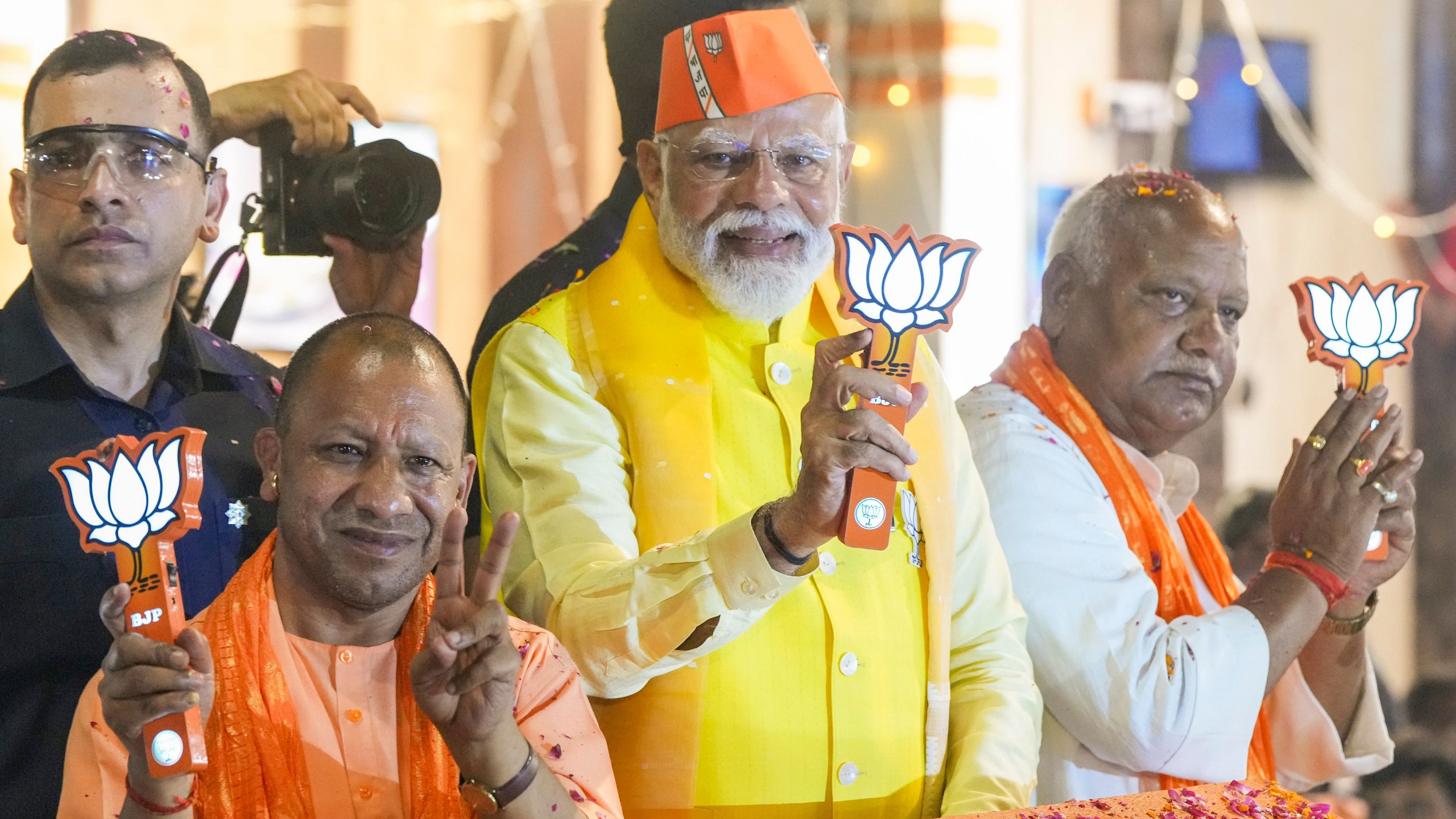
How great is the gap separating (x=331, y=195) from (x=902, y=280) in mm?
1130

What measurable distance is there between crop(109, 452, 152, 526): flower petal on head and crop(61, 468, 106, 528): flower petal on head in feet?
0.07

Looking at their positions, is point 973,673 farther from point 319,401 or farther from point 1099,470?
A: point 319,401

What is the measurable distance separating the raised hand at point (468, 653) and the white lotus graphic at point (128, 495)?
1.09 feet

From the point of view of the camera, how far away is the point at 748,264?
2.26 m

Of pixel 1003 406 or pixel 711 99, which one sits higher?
pixel 711 99

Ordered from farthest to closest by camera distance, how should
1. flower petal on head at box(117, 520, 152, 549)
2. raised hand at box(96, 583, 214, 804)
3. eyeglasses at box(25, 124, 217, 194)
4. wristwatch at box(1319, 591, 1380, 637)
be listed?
wristwatch at box(1319, 591, 1380, 637) → eyeglasses at box(25, 124, 217, 194) → flower petal on head at box(117, 520, 152, 549) → raised hand at box(96, 583, 214, 804)

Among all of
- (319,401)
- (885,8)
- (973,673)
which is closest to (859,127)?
(885,8)

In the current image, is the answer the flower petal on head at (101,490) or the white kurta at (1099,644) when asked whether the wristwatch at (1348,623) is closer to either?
the white kurta at (1099,644)

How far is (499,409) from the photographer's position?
7.34ft

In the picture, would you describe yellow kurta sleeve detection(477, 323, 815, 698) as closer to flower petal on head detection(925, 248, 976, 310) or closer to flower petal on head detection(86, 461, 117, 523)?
flower petal on head detection(925, 248, 976, 310)

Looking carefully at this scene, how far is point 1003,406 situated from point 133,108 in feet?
5.02

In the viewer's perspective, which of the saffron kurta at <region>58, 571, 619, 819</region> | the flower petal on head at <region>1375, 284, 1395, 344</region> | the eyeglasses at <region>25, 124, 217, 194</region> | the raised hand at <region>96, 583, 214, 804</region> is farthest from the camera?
the flower petal on head at <region>1375, 284, 1395, 344</region>

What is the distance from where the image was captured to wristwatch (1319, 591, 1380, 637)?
2.73 meters

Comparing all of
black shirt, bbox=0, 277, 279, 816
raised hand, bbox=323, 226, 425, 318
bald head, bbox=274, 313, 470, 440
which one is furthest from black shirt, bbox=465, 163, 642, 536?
bald head, bbox=274, 313, 470, 440
